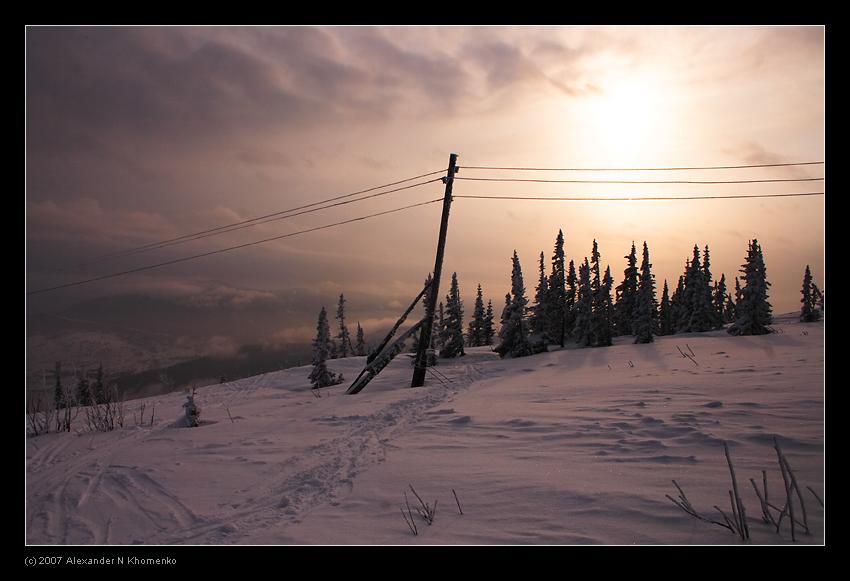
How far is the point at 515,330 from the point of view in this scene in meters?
25.6

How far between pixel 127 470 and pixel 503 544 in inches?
255

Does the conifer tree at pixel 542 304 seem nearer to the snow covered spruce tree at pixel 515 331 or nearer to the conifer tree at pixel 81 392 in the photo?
the snow covered spruce tree at pixel 515 331

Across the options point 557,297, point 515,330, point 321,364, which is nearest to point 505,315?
point 515,330

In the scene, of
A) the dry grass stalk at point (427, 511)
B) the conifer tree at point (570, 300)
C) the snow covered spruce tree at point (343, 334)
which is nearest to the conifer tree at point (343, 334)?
the snow covered spruce tree at point (343, 334)

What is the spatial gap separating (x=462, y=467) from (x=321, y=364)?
17553 millimetres

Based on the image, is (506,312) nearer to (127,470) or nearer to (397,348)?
(397,348)

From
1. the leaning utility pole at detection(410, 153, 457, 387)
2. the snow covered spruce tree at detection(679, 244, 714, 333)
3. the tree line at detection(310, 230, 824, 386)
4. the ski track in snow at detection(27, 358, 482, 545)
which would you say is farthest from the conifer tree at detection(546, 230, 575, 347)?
the ski track in snow at detection(27, 358, 482, 545)

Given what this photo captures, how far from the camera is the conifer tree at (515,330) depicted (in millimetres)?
25172

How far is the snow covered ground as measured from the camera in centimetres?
441

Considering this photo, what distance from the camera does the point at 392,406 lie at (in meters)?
11.3

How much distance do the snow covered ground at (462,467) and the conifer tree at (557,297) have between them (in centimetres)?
3161

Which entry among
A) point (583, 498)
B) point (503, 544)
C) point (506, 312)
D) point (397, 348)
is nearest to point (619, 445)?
point (583, 498)

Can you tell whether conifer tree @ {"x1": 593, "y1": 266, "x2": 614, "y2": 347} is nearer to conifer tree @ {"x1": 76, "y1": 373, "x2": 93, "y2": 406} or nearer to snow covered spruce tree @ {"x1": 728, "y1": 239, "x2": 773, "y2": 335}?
snow covered spruce tree @ {"x1": 728, "y1": 239, "x2": 773, "y2": 335}

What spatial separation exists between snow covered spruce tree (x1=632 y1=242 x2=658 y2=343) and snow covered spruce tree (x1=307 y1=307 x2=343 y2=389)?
19999 millimetres
